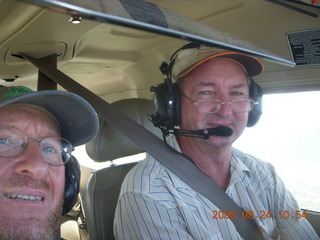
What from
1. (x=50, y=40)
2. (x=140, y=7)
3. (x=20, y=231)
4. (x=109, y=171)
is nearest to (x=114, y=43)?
(x=50, y=40)

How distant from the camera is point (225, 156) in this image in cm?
153

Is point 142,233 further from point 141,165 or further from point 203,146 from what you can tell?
point 203,146

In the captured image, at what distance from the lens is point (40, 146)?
111 centimetres

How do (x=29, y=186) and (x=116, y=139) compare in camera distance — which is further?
(x=116, y=139)

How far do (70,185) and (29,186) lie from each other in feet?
0.87

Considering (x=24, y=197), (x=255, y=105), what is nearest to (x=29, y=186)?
(x=24, y=197)

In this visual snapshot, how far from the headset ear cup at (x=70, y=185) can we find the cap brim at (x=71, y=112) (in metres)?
0.10

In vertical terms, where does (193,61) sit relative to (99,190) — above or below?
above

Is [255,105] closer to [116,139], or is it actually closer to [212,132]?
[212,132]

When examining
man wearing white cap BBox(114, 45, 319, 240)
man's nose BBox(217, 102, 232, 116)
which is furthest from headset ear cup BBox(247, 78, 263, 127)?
man's nose BBox(217, 102, 232, 116)

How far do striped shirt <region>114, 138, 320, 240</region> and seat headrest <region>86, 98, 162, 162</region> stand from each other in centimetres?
43

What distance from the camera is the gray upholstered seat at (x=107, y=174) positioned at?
1756 millimetres

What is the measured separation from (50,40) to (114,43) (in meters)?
0.48
